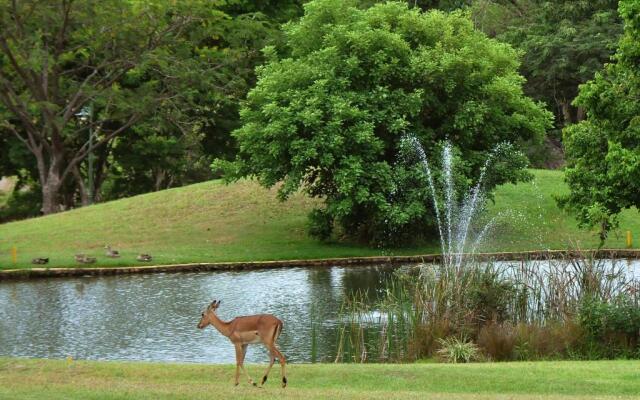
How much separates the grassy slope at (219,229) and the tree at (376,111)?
8.22ft

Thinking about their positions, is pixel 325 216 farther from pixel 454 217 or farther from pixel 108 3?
pixel 108 3

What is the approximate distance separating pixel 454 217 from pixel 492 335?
2060 centimetres

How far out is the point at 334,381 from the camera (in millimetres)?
13977

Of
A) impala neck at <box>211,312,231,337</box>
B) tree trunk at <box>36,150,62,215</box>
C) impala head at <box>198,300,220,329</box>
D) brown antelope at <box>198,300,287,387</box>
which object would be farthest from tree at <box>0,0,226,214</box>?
brown antelope at <box>198,300,287,387</box>

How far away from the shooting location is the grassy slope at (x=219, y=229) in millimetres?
38031

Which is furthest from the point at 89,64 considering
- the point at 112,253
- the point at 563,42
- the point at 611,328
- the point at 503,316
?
the point at 611,328

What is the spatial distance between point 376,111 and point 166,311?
14.3 metres

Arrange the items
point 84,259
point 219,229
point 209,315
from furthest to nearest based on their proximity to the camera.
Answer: point 219,229
point 84,259
point 209,315

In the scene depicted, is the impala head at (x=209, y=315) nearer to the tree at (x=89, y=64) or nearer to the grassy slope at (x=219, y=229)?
the grassy slope at (x=219, y=229)

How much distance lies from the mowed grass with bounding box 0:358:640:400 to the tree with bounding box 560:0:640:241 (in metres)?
7.38

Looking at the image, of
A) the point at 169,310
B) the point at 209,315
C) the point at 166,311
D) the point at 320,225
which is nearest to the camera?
the point at 209,315

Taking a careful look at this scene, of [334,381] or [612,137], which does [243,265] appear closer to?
[612,137]

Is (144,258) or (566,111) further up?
(566,111)

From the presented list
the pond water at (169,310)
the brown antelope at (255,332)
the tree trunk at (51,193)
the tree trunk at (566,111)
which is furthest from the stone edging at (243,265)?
the tree trunk at (566,111)
